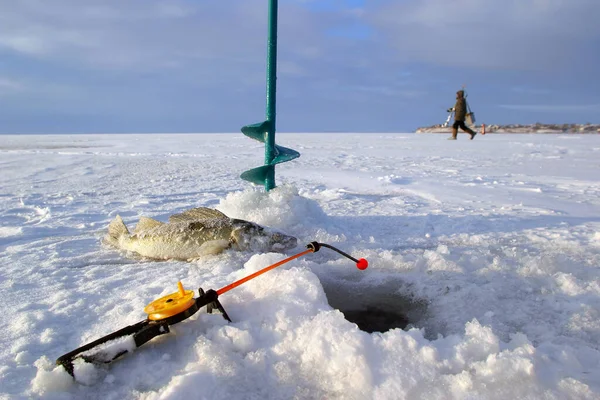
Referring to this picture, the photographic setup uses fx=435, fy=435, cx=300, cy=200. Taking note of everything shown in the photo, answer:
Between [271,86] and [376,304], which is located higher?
[271,86]

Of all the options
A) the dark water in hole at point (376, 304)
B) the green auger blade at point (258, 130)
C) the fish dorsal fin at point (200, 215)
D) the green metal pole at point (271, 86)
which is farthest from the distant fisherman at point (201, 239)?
the green auger blade at point (258, 130)

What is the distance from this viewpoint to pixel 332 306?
121 inches

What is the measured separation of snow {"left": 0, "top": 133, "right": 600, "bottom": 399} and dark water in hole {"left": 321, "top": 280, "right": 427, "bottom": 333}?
0.04 feet

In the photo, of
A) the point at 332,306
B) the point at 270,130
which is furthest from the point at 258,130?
the point at 332,306

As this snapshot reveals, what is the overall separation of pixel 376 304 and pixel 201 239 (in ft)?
5.72

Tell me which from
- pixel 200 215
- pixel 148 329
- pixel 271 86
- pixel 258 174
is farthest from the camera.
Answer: pixel 258 174

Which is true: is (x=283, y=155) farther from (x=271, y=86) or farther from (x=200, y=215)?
(x=200, y=215)

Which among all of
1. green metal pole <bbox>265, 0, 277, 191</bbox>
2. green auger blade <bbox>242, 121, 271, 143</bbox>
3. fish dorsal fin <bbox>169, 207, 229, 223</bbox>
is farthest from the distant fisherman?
green auger blade <bbox>242, 121, 271, 143</bbox>

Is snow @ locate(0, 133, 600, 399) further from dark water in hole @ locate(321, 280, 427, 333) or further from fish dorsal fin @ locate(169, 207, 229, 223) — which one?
fish dorsal fin @ locate(169, 207, 229, 223)

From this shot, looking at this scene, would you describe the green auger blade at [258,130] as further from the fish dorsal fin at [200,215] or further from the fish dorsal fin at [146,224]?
the fish dorsal fin at [146,224]

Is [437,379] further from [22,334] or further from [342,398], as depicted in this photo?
[22,334]

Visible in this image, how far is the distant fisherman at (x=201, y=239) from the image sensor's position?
13.0 ft

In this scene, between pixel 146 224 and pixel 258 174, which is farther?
pixel 258 174

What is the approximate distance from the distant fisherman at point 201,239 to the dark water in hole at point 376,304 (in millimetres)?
880
